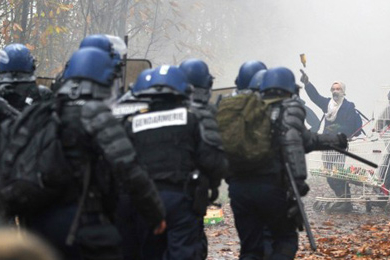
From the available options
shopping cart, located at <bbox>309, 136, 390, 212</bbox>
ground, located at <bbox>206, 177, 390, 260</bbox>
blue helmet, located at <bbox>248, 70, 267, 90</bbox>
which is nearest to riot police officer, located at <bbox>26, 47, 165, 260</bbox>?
blue helmet, located at <bbox>248, 70, 267, 90</bbox>

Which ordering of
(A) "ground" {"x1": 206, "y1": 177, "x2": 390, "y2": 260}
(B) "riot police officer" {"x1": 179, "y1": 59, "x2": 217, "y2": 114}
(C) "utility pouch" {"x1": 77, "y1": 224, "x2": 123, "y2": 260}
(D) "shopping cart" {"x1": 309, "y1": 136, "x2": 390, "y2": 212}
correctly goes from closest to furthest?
(C) "utility pouch" {"x1": 77, "y1": 224, "x2": 123, "y2": 260}
(B) "riot police officer" {"x1": 179, "y1": 59, "x2": 217, "y2": 114}
(A) "ground" {"x1": 206, "y1": 177, "x2": 390, "y2": 260}
(D) "shopping cart" {"x1": 309, "y1": 136, "x2": 390, "y2": 212}

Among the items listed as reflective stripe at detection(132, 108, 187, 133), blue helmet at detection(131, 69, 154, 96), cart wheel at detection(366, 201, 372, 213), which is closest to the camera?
reflective stripe at detection(132, 108, 187, 133)

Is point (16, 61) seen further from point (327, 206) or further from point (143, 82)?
point (327, 206)

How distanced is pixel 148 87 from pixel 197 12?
60.1 ft

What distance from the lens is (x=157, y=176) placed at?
579cm

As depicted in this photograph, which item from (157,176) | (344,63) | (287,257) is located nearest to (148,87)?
(157,176)

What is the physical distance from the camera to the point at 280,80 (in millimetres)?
7105

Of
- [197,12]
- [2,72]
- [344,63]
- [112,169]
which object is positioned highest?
[344,63]

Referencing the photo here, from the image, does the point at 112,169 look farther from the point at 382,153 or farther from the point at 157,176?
the point at 382,153

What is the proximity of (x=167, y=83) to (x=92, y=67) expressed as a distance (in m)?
0.96

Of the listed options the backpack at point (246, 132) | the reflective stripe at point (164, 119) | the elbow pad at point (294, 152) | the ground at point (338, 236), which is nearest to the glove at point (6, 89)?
the backpack at point (246, 132)

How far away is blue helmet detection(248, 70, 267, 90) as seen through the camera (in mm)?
7461

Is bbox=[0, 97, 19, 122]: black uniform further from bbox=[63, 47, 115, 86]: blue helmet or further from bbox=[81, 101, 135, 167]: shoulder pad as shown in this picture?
bbox=[81, 101, 135, 167]: shoulder pad

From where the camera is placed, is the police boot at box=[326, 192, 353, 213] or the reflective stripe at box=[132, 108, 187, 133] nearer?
the reflective stripe at box=[132, 108, 187, 133]
